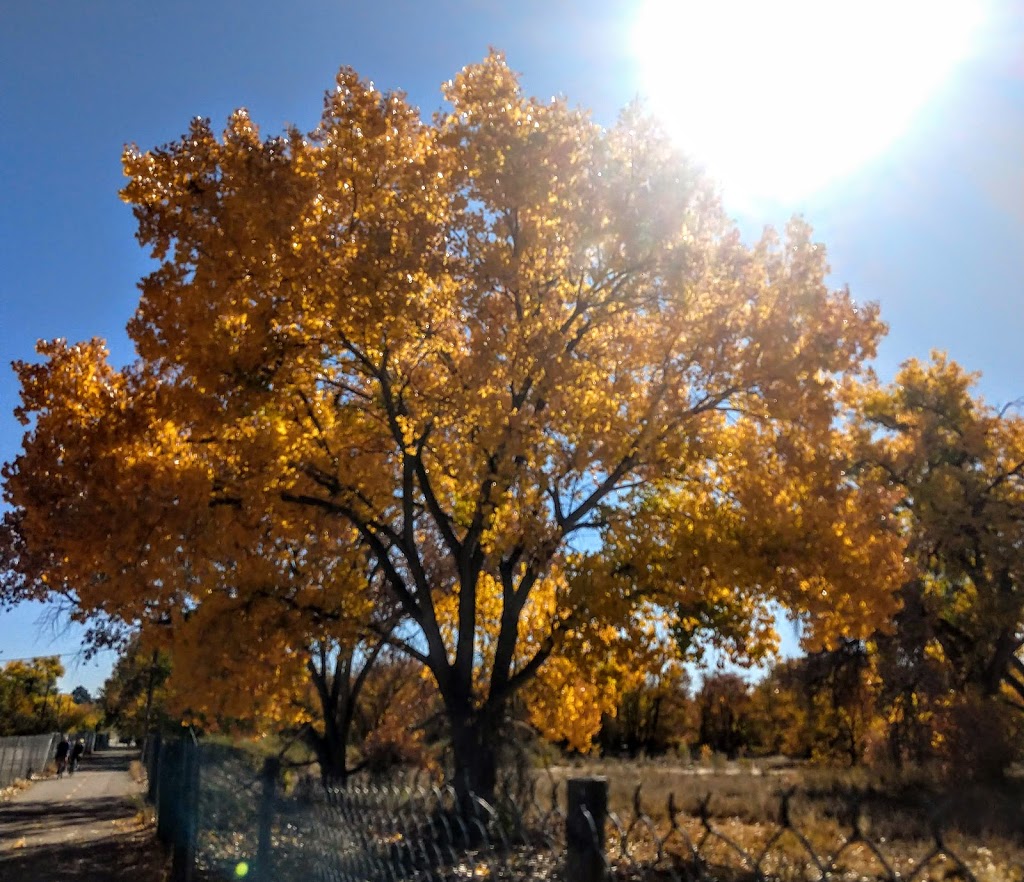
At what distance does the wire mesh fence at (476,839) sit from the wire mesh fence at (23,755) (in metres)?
25.1

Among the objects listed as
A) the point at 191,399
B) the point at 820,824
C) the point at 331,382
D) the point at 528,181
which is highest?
the point at 528,181

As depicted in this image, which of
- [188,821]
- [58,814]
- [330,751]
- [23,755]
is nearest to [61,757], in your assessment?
[23,755]

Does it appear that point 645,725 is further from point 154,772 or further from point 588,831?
point 588,831

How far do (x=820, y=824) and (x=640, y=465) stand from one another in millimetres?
5480

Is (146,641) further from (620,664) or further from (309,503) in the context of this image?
(620,664)

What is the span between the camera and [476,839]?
4605mm

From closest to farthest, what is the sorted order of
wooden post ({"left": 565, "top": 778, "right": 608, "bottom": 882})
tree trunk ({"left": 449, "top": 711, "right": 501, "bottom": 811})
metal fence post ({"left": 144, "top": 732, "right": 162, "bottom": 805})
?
wooden post ({"left": 565, "top": 778, "right": 608, "bottom": 882}) → tree trunk ({"left": 449, "top": 711, "right": 501, "bottom": 811}) → metal fence post ({"left": 144, "top": 732, "right": 162, "bottom": 805})

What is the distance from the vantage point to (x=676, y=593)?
31.8ft

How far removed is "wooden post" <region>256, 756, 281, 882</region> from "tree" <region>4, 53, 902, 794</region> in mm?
3435

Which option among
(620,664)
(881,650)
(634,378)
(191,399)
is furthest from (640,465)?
(881,650)

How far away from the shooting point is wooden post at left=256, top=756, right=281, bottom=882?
6.39 meters

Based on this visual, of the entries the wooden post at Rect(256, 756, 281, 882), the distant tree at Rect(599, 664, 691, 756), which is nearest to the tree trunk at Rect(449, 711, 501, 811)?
the wooden post at Rect(256, 756, 281, 882)

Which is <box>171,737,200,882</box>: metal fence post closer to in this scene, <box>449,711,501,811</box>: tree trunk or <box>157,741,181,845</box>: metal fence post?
<box>157,741,181,845</box>: metal fence post

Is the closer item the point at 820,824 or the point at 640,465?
the point at 640,465
